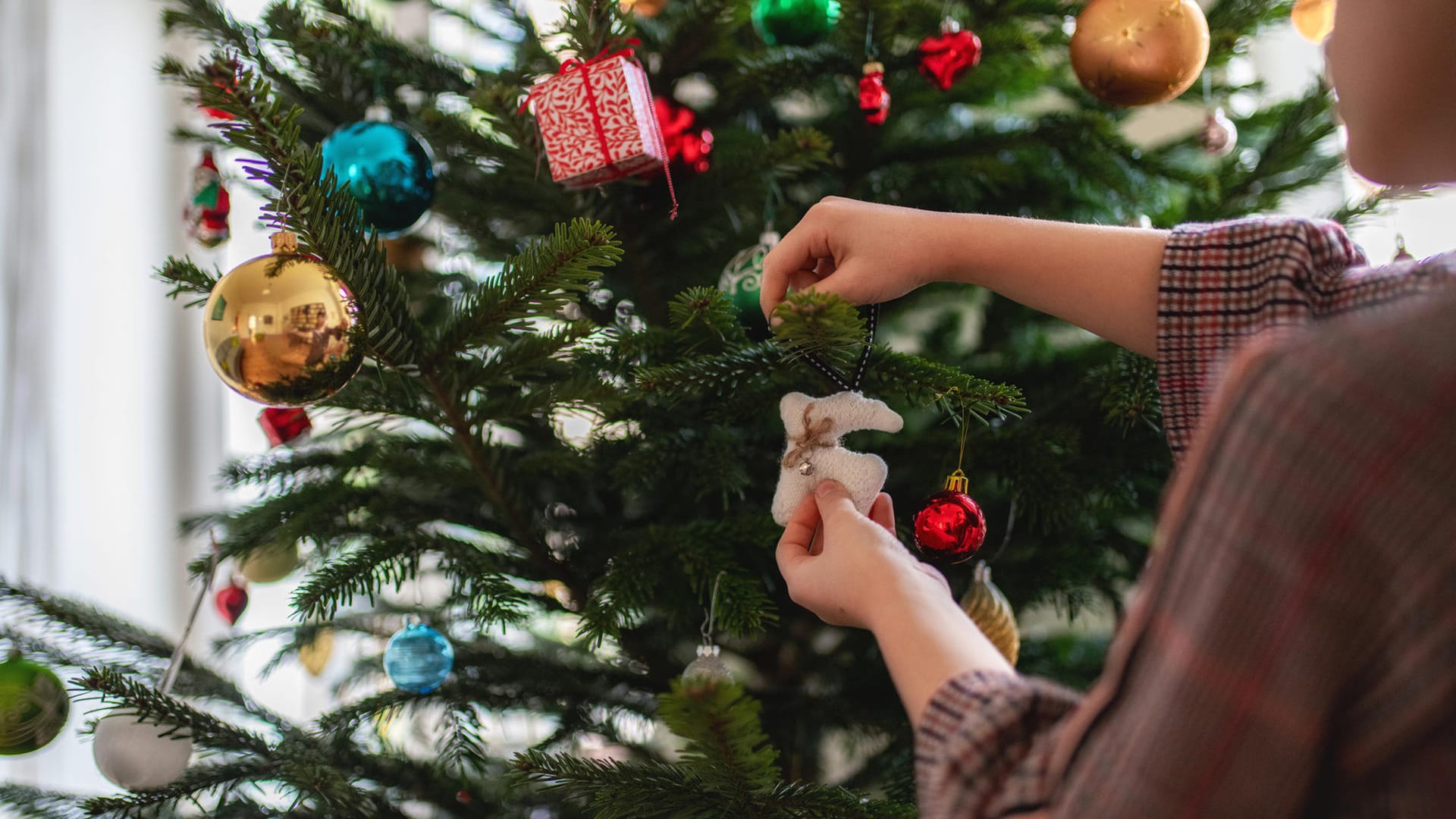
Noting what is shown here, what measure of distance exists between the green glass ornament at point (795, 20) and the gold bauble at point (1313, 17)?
0.39m

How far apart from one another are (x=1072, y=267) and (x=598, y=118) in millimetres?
313

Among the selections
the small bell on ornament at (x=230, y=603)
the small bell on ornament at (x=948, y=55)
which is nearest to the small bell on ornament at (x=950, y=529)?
the small bell on ornament at (x=948, y=55)

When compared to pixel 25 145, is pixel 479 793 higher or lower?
lower

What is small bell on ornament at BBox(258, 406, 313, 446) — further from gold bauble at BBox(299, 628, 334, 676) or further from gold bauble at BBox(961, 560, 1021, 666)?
gold bauble at BBox(961, 560, 1021, 666)

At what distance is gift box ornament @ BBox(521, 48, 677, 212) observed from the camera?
0.61 meters

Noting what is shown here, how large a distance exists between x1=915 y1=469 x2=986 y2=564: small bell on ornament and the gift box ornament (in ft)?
0.90

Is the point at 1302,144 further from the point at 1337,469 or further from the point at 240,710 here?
the point at 240,710

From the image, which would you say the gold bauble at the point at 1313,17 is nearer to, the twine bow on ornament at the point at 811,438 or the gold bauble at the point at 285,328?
the twine bow on ornament at the point at 811,438

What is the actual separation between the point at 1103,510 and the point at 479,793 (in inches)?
23.3

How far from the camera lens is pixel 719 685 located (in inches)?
14.4

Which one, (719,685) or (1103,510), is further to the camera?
(1103,510)

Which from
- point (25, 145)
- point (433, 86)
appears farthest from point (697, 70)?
point (25, 145)

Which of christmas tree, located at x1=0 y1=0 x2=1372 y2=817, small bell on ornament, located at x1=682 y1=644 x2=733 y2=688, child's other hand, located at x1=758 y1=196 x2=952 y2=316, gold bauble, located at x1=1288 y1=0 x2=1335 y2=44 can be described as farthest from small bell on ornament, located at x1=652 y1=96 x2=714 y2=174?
gold bauble, located at x1=1288 y1=0 x2=1335 y2=44

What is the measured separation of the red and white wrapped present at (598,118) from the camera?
61 centimetres
